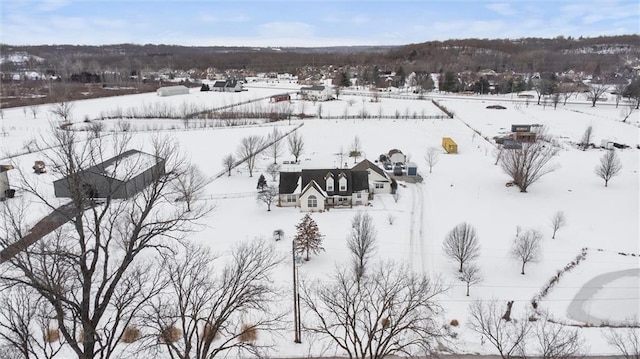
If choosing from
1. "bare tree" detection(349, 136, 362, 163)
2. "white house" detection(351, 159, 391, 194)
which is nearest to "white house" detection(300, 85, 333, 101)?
"bare tree" detection(349, 136, 362, 163)

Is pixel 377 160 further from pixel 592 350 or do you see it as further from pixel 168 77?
pixel 168 77

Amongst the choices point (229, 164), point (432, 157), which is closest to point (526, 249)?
point (432, 157)

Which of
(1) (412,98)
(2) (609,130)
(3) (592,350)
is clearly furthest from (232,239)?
(1) (412,98)

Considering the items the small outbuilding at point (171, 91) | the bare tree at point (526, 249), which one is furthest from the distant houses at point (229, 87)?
the bare tree at point (526, 249)

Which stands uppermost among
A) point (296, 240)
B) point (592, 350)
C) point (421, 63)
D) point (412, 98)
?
point (421, 63)

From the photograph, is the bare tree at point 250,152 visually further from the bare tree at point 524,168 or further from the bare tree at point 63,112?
the bare tree at point 524,168

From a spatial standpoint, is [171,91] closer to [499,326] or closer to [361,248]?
[361,248]

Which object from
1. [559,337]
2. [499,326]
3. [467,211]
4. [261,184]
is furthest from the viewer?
[261,184]
